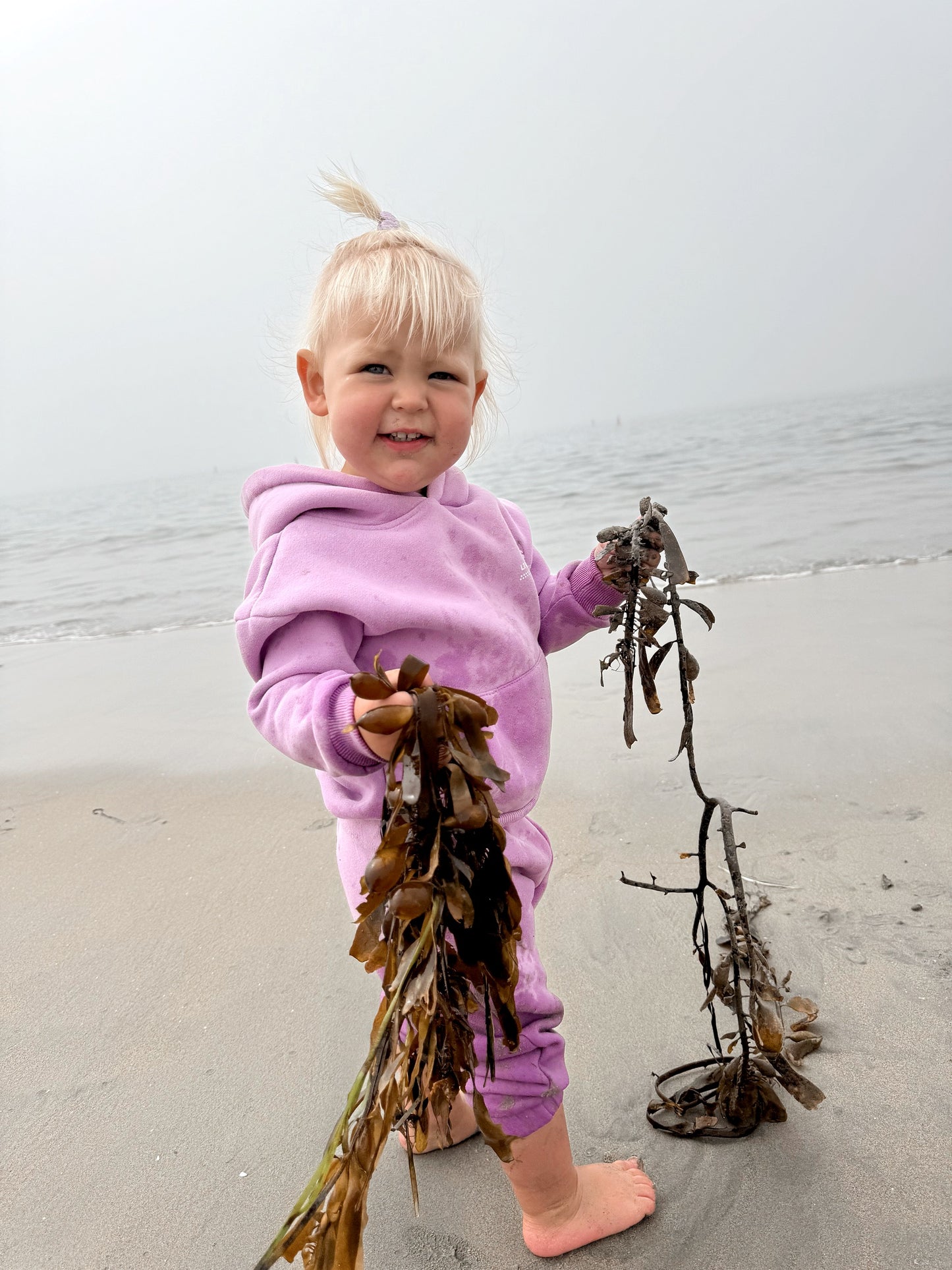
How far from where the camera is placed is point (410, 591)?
1690mm

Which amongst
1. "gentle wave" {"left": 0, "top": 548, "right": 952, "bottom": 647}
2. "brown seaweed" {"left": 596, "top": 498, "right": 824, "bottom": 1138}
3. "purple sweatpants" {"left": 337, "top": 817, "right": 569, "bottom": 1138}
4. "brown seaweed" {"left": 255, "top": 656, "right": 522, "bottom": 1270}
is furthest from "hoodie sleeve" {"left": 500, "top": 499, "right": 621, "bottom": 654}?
"gentle wave" {"left": 0, "top": 548, "right": 952, "bottom": 647}

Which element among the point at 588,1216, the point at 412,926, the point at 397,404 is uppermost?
the point at 397,404

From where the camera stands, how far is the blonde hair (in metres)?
1.63

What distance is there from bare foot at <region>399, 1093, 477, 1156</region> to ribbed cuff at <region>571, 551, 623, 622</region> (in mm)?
995

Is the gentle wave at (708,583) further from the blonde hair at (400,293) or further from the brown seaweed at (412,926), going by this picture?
the brown seaweed at (412,926)

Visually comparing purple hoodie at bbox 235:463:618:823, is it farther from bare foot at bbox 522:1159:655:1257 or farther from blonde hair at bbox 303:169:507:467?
bare foot at bbox 522:1159:655:1257

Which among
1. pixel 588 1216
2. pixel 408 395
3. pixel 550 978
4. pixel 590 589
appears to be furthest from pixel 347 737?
pixel 550 978

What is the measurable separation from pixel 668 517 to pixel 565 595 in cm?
893

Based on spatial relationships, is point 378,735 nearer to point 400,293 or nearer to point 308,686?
point 308,686

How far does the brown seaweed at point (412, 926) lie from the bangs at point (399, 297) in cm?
68

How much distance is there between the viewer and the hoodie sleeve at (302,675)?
1431 mm

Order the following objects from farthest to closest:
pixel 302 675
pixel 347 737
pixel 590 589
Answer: pixel 590 589 < pixel 302 675 < pixel 347 737

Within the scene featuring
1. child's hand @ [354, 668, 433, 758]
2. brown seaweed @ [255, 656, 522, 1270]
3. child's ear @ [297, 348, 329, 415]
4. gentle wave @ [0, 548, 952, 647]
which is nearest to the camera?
brown seaweed @ [255, 656, 522, 1270]

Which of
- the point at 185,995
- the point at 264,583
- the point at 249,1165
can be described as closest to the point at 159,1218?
the point at 249,1165
